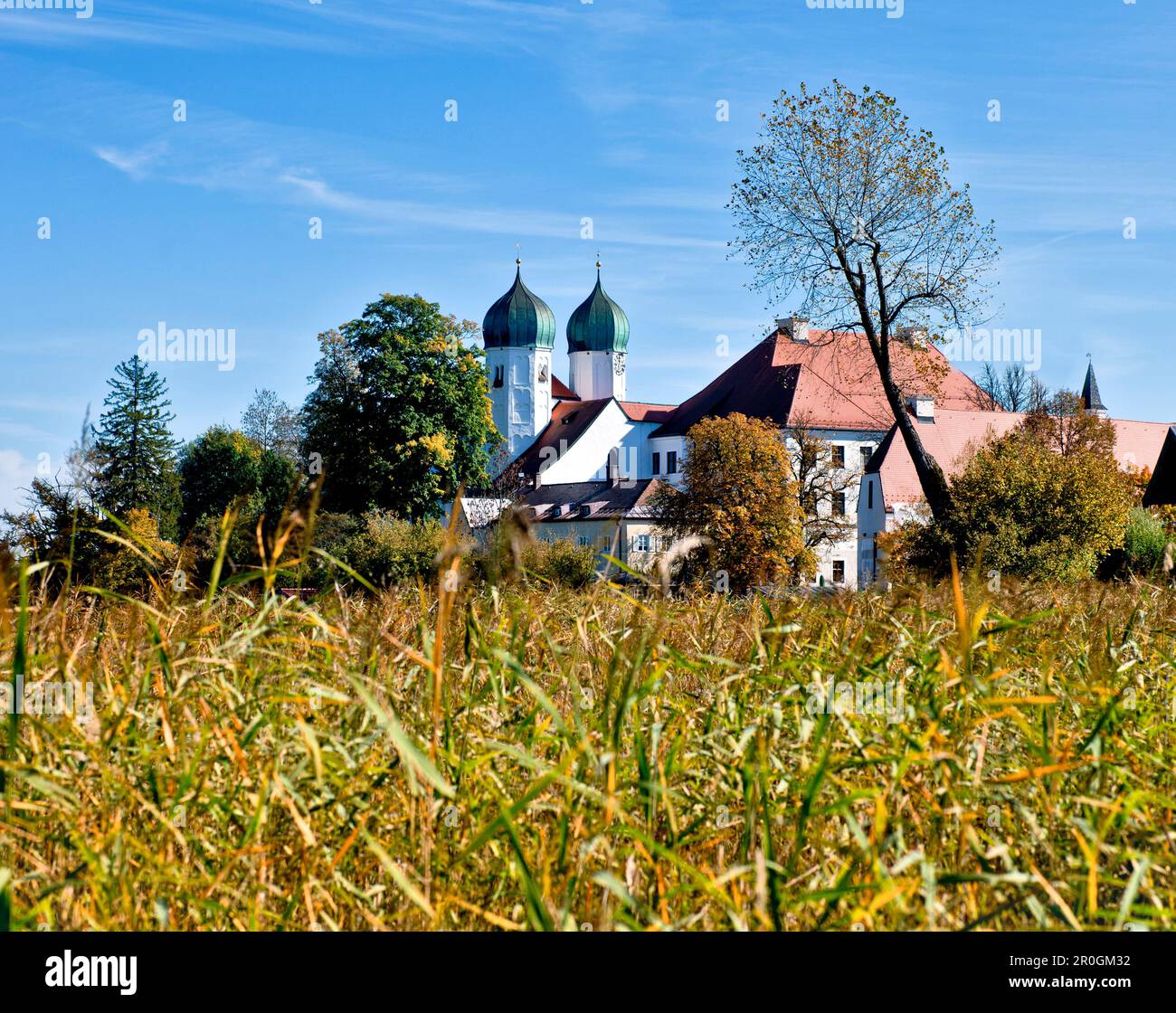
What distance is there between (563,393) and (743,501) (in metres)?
62.0

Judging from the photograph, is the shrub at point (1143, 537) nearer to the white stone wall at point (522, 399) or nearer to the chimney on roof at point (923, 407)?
the chimney on roof at point (923, 407)

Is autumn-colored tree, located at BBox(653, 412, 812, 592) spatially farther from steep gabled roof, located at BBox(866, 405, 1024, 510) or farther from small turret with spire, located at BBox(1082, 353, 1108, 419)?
small turret with spire, located at BBox(1082, 353, 1108, 419)

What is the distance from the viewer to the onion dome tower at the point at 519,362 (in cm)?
10269

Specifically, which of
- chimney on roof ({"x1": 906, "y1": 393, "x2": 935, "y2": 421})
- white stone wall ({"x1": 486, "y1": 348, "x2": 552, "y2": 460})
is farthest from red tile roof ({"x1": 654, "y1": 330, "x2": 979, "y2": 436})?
white stone wall ({"x1": 486, "y1": 348, "x2": 552, "y2": 460})

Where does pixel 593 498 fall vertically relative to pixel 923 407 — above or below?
below

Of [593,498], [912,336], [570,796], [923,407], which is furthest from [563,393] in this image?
[570,796]

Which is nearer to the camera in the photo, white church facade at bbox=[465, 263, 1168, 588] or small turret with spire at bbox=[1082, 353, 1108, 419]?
white church facade at bbox=[465, 263, 1168, 588]

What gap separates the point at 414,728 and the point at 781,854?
965 millimetres

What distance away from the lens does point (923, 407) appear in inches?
2596

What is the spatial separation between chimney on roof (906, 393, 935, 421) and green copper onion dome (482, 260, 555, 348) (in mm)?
43845

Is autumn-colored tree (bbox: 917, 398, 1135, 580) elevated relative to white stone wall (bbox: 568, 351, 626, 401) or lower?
lower

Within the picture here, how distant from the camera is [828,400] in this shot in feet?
258

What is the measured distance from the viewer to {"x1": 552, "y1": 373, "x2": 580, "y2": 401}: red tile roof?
360ft

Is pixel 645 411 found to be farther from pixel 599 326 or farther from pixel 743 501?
pixel 743 501
